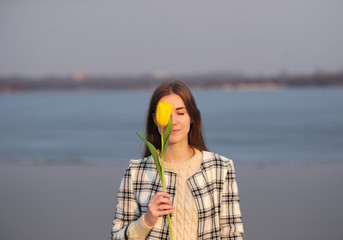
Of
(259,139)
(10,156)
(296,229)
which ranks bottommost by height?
(296,229)

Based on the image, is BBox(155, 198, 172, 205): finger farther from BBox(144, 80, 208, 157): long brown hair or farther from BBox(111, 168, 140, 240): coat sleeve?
BBox(144, 80, 208, 157): long brown hair

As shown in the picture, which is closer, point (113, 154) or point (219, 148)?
point (113, 154)

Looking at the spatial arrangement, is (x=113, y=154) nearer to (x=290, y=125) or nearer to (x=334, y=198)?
(x=334, y=198)

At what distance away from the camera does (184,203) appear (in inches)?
59.9

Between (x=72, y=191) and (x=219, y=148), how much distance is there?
163 inches

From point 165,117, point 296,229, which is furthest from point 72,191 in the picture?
point 165,117

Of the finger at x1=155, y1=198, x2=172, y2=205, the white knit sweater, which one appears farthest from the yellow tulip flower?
the white knit sweater

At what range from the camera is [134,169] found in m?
1.55

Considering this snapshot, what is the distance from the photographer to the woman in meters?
1.48

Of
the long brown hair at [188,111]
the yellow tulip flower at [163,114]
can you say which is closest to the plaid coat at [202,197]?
the long brown hair at [188,111]

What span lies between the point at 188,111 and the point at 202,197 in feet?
0.83

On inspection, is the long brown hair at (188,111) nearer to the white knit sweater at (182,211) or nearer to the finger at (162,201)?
the white knit sweater at (182,211)

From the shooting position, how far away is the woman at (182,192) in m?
1.48

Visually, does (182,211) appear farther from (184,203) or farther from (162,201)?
(162,201)
